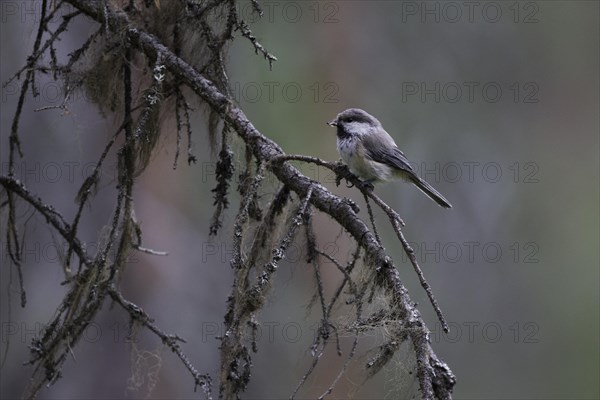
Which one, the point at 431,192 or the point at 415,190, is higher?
the point at 415,190

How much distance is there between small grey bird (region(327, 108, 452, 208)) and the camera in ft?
12.3

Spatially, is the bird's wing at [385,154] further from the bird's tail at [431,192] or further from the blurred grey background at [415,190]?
the blurred grey background at [415,190]

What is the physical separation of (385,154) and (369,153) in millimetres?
124

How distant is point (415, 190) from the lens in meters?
7.93

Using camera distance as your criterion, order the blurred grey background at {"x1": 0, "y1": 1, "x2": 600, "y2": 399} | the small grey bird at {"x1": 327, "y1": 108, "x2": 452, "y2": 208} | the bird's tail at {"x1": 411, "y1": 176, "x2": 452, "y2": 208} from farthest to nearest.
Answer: the blurred grey background at {"x1": 0, "y1": 1, "x2": 600, "y2": 399} → the bird's tail at {"x1": 411, "y1": 176, "x2": 452, "y2": 208} → the small grey bird at {"x1": 327, "y1": 108, "x2": 452, "y2": 208}

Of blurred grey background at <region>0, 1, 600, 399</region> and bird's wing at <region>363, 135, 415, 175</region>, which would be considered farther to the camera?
blurred grey background at <region>0, 1, 600, 399</region>

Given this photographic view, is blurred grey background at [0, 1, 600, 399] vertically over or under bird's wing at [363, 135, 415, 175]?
over

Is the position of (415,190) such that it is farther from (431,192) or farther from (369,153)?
(369,153)

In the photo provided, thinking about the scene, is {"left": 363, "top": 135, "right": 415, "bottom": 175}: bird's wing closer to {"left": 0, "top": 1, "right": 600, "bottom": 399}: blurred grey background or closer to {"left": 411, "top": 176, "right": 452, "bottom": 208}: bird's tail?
{"left": 411, "top": 176, "right": 452, "bottom": 208}: bird's tail

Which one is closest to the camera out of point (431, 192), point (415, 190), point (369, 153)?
point (369, 153)

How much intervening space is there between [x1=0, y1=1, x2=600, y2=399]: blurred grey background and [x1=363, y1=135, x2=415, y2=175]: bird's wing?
231 cm

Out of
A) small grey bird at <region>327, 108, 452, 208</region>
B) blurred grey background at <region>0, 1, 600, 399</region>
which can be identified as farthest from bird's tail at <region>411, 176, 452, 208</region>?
blurred grey background at <region>0, 1, 600, 399</region>

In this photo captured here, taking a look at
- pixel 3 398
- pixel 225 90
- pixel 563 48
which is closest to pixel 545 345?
pixel 563 48

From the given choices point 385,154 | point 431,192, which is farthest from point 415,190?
point 385,154
